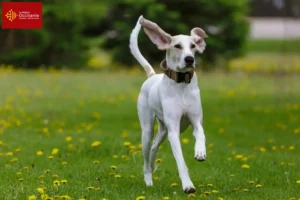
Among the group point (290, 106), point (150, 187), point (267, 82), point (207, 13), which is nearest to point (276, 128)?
point (290, 106)

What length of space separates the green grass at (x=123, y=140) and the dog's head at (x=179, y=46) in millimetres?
1093

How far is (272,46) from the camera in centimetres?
3497

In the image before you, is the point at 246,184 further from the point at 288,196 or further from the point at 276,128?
the point at 276,128

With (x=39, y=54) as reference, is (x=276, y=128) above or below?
above

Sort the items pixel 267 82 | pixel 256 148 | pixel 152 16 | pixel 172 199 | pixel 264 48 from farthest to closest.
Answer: pixel 264 48 < pixel 152 16 < pixel 267 82 < pixel 256 148 < pixel 172 199

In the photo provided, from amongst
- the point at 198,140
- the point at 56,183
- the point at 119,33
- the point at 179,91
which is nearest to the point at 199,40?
the point at 179,91

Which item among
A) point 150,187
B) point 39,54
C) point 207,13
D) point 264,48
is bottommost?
point 264,48

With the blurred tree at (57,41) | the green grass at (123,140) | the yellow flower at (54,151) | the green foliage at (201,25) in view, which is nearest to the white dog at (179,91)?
the green grass at (123,140)

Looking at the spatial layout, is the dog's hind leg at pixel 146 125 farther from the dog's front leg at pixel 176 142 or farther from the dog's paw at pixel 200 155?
the dog's paw at pixel 200 155

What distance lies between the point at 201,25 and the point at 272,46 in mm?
12900

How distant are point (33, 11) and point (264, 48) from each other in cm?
2501

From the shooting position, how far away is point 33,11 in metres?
10.8

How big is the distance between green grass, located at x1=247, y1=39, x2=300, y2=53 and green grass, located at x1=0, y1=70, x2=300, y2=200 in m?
11.6

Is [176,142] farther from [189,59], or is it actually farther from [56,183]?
[56,183]
